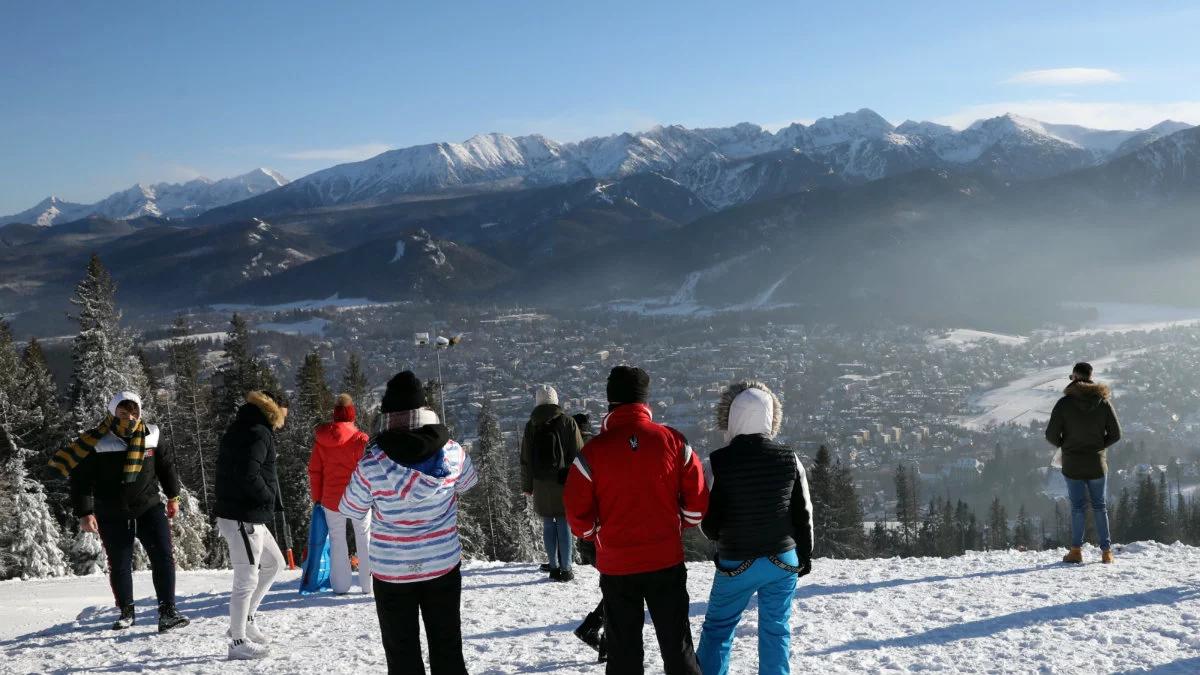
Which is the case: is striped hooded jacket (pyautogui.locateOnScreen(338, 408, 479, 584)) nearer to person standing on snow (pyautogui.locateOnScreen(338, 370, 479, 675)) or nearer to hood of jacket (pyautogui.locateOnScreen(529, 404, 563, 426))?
person standing on snow (pyautogui.locateOnScreen(338, 370, 479, 675))

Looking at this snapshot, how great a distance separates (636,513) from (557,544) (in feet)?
16.0

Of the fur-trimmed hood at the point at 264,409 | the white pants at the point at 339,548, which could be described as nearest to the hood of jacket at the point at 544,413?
the white pants at the point at 339,548

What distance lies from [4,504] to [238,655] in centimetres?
1547

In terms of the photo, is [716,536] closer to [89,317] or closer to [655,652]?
[655,652]

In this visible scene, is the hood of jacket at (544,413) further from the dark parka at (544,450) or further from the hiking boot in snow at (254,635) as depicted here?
the hiking boot in snow at (254,635)

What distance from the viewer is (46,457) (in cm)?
2547

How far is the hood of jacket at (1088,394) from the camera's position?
28.9ft

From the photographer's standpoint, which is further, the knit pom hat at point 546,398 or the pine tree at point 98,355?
the pine tree at point 98,355

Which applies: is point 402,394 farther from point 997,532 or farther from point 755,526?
point 997,532

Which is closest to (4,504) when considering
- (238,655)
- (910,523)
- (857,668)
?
(238,655)

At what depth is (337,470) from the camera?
7.87 metres

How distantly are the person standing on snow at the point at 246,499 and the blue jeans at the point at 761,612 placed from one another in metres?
3.55

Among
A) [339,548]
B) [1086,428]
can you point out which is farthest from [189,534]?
[1086,428]

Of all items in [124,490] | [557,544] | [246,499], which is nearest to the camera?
[246,499]
